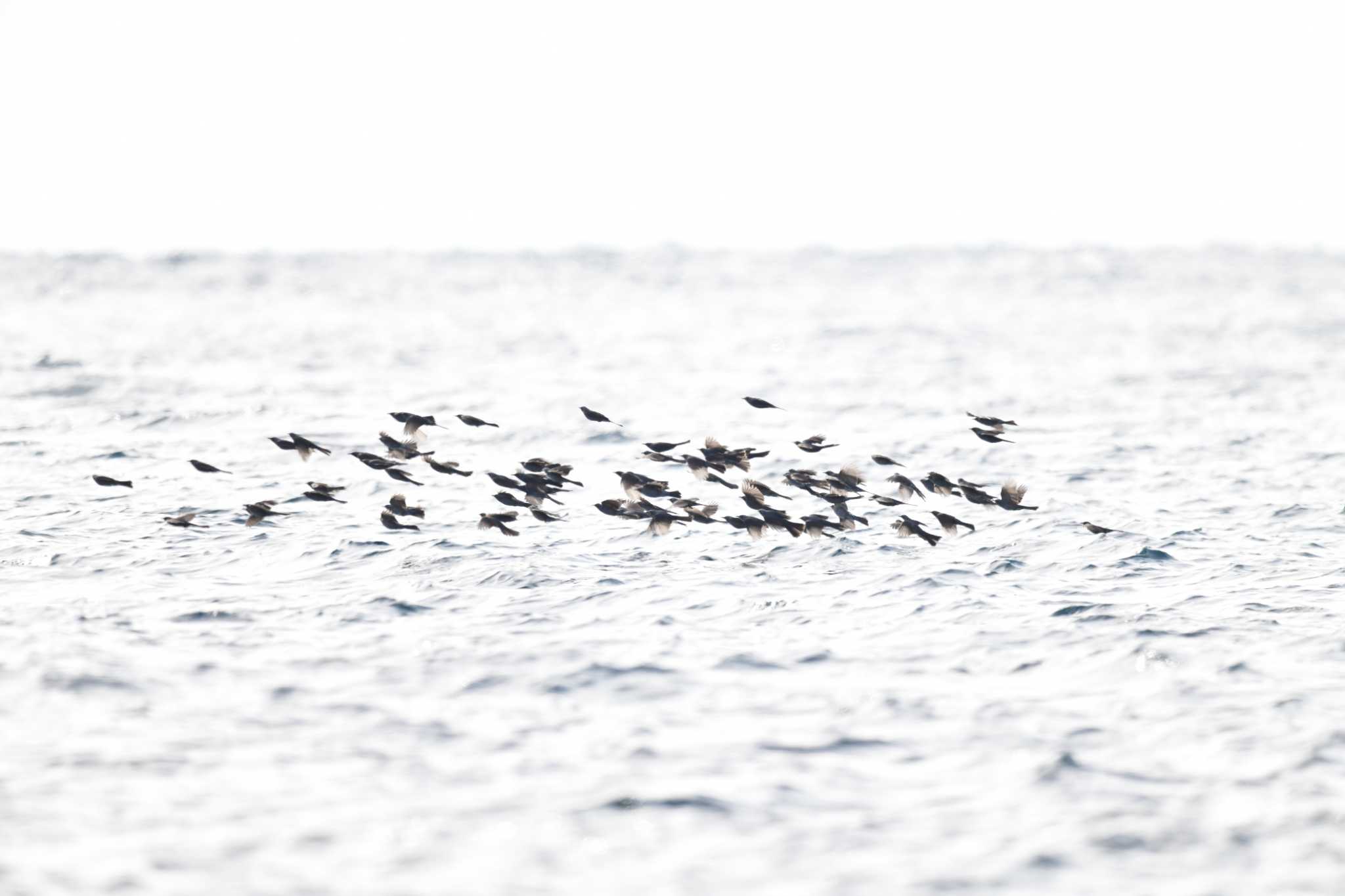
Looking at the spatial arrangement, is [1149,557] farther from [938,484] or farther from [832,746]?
[832,746]

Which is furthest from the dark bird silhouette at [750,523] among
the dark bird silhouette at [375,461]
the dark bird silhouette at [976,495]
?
the dark bird silhouette at [375,461]

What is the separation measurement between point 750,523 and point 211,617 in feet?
23.0

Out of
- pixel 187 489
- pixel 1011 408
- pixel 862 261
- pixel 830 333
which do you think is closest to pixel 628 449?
pixel 187 489

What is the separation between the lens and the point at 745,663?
600 inches

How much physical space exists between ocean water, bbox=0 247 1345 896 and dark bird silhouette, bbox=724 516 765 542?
1.07ft

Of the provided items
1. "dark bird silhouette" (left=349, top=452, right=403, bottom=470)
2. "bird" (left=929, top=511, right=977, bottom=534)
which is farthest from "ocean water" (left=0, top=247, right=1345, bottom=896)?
"dark bird silhouette" (left=349, top=452, right=403, bottom=470)

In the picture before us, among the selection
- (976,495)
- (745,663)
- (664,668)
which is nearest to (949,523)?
(976,495)

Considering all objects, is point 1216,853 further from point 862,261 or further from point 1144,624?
point 862,261

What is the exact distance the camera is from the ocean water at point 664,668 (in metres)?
10.7

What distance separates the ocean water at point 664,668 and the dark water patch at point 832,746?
0.10 meters

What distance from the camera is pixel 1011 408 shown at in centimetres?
4031

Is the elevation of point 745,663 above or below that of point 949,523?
below

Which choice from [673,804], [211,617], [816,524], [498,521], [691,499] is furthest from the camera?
[498,521]

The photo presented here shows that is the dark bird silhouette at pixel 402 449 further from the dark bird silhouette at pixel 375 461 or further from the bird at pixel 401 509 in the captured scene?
the bird at pixel 401 509
